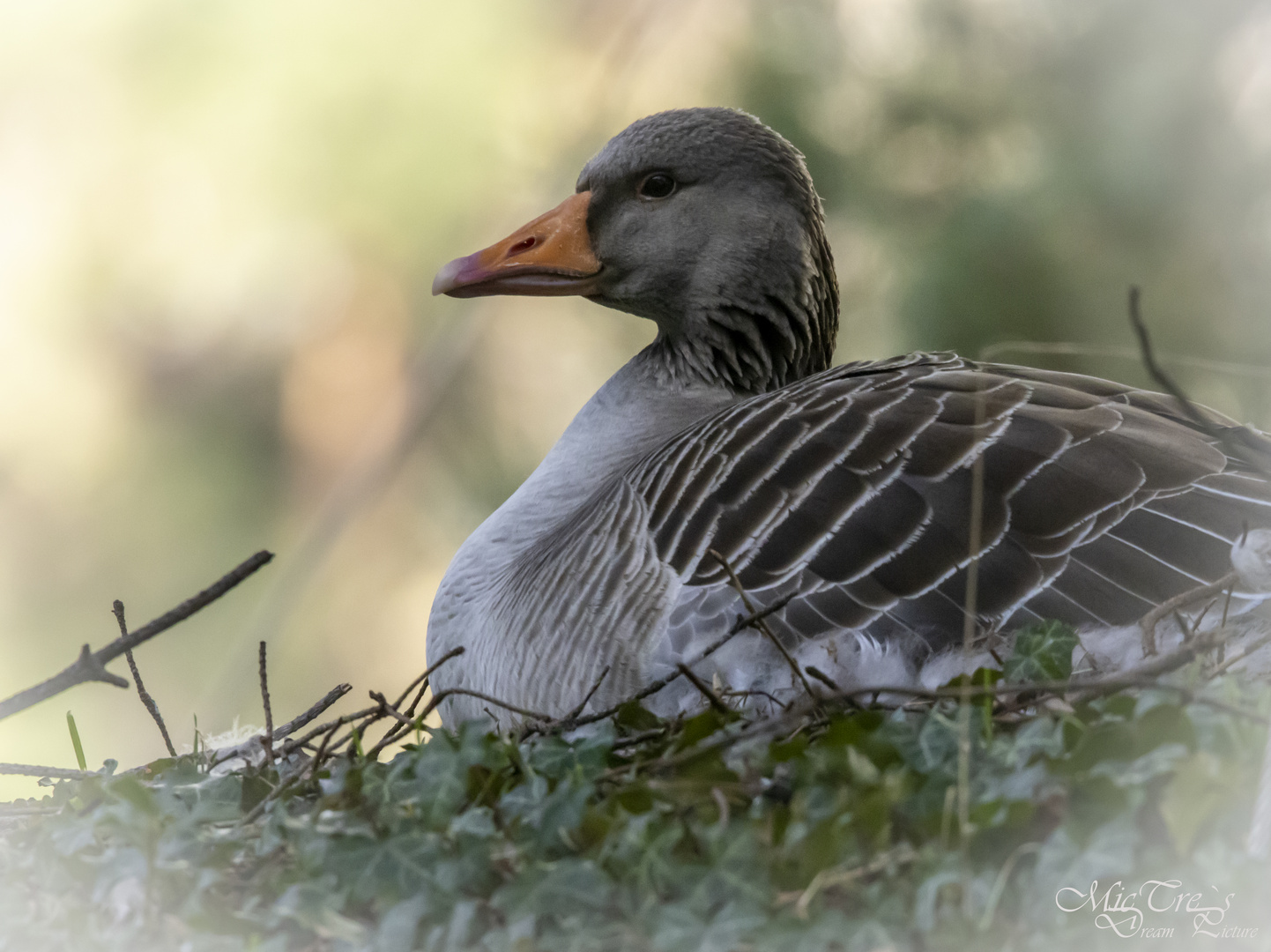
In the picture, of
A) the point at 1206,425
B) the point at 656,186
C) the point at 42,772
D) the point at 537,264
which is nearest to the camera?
the point at 1206,425

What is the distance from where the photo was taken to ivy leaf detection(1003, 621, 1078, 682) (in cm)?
157

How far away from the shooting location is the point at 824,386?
2291 millimetres

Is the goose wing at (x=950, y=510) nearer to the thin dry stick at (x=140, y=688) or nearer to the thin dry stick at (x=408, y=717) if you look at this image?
the thin dry stick at (x=408, y=717)

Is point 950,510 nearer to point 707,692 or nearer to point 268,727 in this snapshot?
point 707,692

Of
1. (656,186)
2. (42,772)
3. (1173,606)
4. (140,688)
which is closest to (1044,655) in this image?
(1173,606)

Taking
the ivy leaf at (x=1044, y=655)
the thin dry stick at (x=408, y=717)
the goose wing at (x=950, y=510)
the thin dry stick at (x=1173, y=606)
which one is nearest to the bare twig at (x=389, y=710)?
the thin dry stick at (x=408, y=717)

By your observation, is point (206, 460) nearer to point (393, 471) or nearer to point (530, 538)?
point (393, 471)

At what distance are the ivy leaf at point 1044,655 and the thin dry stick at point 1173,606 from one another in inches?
4.5

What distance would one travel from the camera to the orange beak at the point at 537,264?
2906 millimetres

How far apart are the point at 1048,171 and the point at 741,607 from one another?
322 centimetres

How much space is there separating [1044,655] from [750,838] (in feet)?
1.87

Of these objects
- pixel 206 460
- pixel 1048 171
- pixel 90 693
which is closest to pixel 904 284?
pixel 1048 171

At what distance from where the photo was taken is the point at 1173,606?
5.39 feet

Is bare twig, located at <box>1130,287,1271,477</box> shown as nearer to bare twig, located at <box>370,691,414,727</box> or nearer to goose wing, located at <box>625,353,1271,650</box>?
goose wing, located at <box>625,353,1271,650</box>
